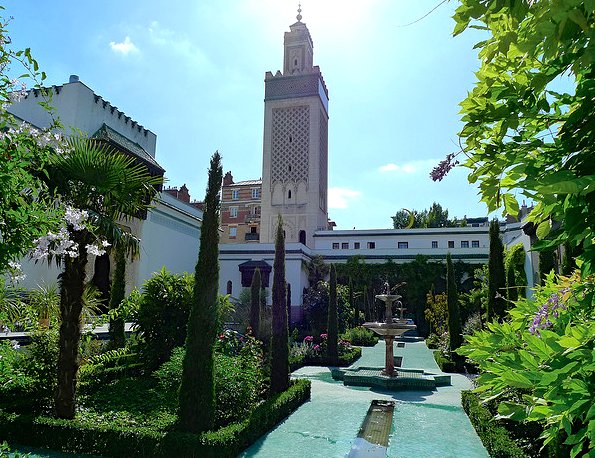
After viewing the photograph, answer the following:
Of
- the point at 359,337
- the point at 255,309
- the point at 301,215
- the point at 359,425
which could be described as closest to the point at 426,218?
the point at 301,215

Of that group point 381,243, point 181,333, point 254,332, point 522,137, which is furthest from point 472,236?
point 522,137

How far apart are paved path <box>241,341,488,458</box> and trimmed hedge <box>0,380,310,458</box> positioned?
432 mm

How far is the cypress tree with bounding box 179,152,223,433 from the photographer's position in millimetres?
6645

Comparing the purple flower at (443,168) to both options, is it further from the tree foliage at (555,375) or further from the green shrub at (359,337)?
the green shrub at (359,337)

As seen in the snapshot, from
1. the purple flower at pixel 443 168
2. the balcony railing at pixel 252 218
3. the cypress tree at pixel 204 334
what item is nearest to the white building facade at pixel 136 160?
the cypress tree at pixel 204 334

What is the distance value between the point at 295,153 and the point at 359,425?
32.9 metres

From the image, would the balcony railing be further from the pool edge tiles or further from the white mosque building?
the pool edge tiles

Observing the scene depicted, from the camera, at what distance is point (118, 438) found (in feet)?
20.0

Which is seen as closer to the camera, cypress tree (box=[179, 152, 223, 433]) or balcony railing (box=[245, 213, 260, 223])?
cypress tree (box=[179, 152, 223, 433])

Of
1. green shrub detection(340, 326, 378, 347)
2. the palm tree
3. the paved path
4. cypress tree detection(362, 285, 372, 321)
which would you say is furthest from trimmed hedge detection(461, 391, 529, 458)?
cypress tree detection(362, 285, 372, 321)

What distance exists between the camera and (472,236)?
34.1m

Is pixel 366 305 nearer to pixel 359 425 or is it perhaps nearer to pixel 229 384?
pixel 359 425

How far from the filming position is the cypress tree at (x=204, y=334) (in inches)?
262

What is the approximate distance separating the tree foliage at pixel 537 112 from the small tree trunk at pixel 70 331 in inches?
259
